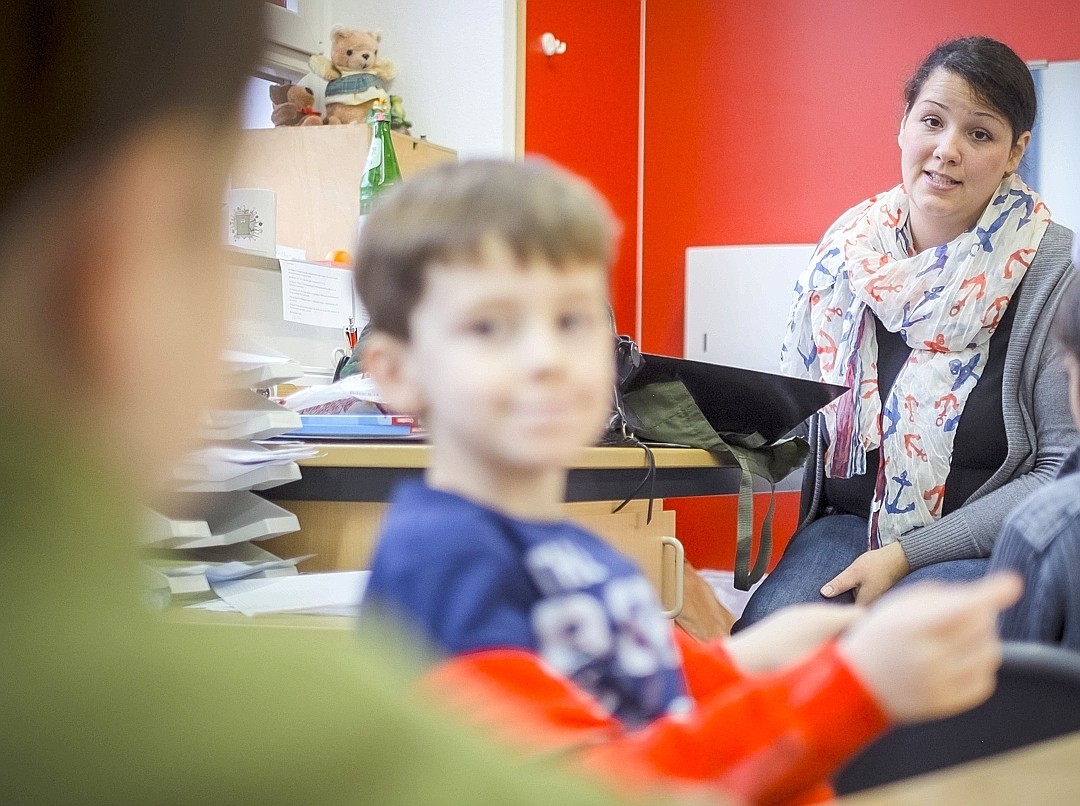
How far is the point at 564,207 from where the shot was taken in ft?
1.31

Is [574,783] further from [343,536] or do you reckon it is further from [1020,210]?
[1020,210]

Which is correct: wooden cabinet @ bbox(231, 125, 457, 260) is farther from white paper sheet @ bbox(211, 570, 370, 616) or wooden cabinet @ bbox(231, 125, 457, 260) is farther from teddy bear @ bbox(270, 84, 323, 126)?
white paper sheet @ bbox(211, 570, 370, 616)

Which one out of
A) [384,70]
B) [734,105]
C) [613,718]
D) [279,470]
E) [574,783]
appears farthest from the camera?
[734,105]

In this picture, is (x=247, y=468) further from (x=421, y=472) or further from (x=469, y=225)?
(x=469, y=225)

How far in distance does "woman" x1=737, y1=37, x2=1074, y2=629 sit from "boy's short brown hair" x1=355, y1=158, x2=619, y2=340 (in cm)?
104

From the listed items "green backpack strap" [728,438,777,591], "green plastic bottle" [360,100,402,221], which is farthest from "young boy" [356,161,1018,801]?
"green plastic bottle" [360,100,402,221]

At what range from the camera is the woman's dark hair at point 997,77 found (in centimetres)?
147

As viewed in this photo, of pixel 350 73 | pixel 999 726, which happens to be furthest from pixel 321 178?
pixel 999 726

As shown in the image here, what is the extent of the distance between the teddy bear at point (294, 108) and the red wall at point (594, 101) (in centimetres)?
64

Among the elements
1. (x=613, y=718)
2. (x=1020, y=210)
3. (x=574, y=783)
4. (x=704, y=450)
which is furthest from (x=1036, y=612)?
(x=1020, y=210)

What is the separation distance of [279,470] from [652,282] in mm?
2505

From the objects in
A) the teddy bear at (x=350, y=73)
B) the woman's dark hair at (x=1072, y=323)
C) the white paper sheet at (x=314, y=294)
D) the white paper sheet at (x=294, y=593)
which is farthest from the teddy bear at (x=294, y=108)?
the woman's dark hair at (x=1072, y=323)

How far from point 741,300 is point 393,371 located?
2.93m

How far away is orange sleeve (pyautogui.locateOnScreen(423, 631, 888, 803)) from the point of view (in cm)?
35
